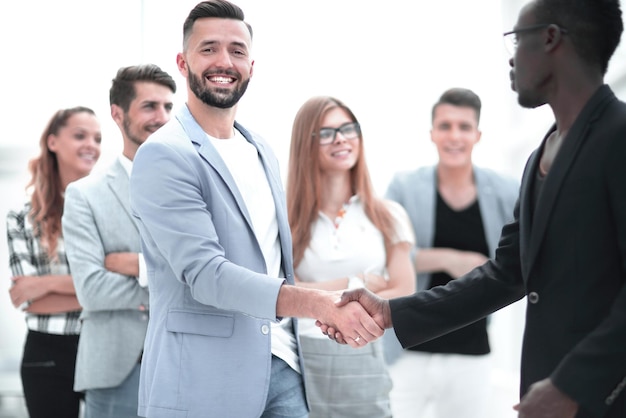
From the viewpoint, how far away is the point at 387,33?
15.8 feet

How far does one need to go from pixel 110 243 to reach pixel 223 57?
0.86 meters

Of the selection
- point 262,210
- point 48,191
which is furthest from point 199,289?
point 48,191

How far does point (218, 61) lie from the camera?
7.23ft

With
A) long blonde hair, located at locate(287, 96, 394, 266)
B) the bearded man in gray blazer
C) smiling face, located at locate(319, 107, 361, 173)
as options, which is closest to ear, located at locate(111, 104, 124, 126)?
the bearded man in gray blazer

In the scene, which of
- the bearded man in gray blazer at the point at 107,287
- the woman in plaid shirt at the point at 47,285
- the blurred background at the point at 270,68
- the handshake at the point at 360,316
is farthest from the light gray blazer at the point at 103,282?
the blurred background at the point at 270,68

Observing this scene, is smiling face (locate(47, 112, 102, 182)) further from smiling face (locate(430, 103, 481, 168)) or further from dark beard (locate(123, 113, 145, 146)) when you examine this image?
smiling face (locate(430, 103, 481, 168))

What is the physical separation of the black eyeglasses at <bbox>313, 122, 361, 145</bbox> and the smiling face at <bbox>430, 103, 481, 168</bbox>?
1.81 feet

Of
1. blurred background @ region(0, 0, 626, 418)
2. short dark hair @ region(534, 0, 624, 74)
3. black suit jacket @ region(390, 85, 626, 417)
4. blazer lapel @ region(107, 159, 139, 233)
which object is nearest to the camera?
black suit jacket @ region(390, 85, 626, 417)

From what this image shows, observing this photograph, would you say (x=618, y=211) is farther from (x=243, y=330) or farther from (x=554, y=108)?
(x=243, y=330)

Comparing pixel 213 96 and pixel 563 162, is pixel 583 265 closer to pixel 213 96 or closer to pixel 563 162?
pixel 563 162

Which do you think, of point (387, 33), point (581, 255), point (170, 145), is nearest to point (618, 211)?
point (581, 255)

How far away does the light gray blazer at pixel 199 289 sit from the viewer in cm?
192

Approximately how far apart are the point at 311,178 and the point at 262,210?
83 cm

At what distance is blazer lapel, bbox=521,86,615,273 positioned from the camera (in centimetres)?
148
